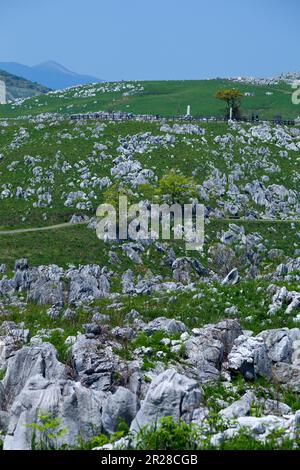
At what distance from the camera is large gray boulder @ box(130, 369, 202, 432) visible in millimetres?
15156

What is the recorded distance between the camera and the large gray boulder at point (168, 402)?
1516cm

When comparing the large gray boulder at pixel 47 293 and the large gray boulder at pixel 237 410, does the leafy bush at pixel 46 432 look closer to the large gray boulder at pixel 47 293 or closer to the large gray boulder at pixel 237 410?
the large gray boulder at pixel 237 410

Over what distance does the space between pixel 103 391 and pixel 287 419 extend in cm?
584

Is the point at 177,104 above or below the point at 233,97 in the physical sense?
above

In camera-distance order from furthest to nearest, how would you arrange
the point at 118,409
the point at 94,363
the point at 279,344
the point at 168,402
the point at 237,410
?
the point at 279,344 → the point at 94,363 → the point at 237,410 → the point at 118,409 → the point at 168,402

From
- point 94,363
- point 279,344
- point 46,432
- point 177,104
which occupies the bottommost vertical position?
point 46,432

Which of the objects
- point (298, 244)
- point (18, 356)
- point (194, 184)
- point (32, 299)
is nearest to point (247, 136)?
point (194, 184)

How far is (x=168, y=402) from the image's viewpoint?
1538 centimetres

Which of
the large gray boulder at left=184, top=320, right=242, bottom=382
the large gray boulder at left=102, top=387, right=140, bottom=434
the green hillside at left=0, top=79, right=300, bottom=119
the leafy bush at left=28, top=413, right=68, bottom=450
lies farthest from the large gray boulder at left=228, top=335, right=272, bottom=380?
the green hillside at left=0, top=79, right=300, bottom=119

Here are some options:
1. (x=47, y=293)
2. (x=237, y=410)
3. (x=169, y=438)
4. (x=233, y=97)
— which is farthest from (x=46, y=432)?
(x=233, y=97)

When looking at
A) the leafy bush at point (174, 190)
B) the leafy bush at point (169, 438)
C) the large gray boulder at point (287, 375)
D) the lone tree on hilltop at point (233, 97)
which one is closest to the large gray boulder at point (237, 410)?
the leafy bush at point (169, 438)

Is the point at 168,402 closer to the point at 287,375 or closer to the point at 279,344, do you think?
the point at 287,375

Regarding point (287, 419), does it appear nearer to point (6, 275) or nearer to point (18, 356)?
point (18, 356)

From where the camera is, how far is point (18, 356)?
1961 cm
